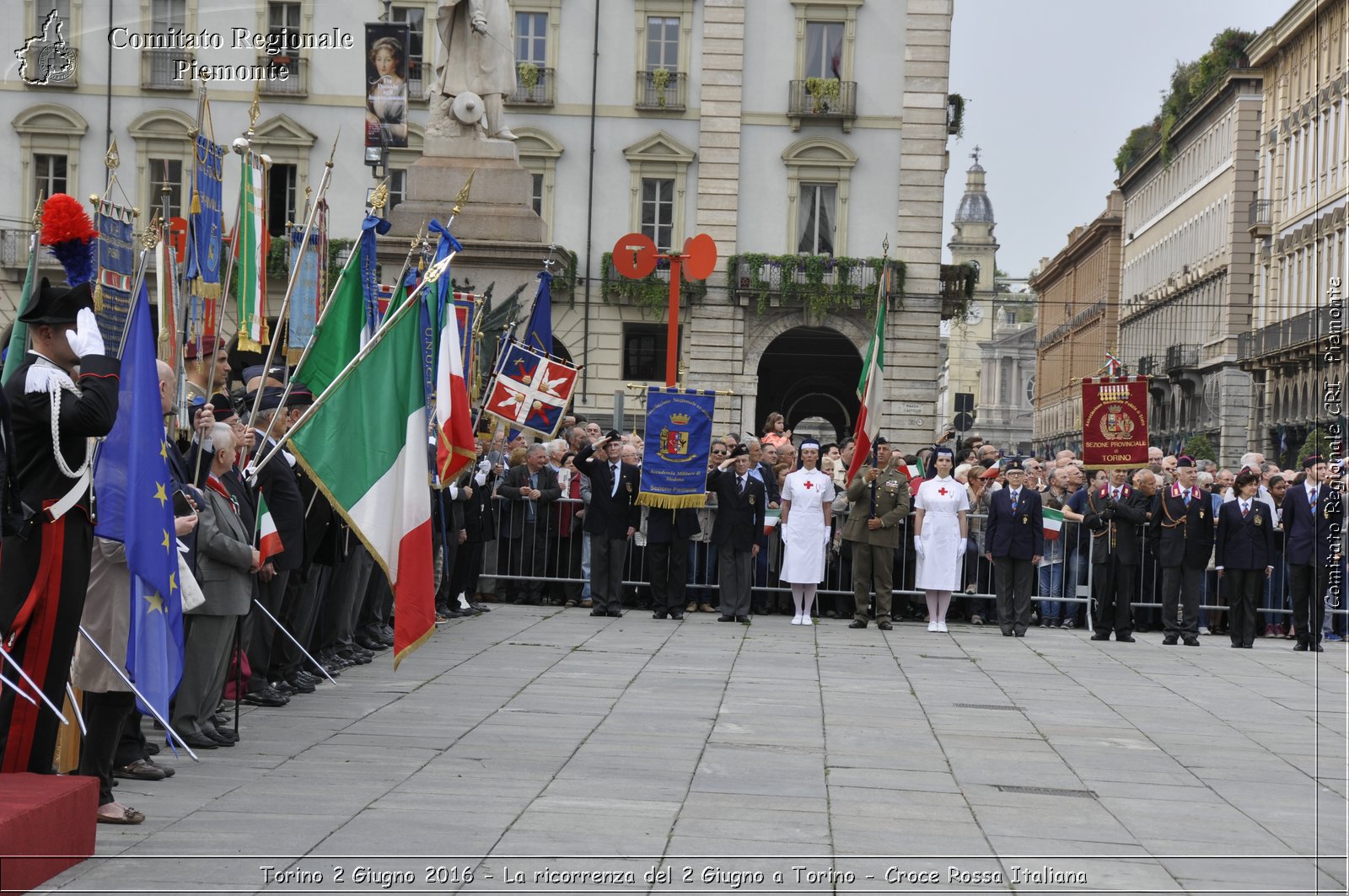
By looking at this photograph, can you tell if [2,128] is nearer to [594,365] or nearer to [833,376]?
[594,365]

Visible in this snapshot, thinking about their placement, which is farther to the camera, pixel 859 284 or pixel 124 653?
pixel 859 284

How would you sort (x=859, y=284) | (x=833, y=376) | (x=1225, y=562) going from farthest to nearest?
(x=833, y=376), (x=859, y=284), (x=1225, y=562)

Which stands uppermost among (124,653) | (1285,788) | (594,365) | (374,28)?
(374,28)

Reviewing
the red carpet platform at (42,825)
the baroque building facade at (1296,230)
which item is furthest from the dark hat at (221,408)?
the baroque building facade at (1296,230)

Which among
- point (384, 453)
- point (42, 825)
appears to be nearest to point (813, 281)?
point (384, 453)

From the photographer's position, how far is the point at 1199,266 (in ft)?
248

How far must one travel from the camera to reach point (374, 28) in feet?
108

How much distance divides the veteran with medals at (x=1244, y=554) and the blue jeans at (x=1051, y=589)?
179cm

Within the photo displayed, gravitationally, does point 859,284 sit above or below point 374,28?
below

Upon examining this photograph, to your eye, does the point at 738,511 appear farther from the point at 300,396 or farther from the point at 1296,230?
the point at 1296,230

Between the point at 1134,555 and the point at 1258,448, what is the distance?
32.3 metres

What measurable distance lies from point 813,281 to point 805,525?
25.9 meters

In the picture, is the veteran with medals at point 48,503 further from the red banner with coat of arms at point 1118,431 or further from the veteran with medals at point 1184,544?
the red banner with coat of arms at point 1118,431

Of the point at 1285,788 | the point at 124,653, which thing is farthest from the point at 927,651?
the point at 124,653
